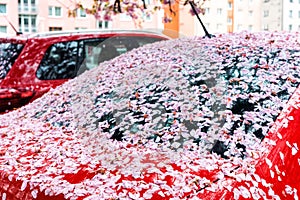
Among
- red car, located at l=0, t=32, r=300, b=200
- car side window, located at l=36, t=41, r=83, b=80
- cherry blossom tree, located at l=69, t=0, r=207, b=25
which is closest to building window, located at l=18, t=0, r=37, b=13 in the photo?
cherry blossom tree, located at l=69, t=0, r=207, b=25

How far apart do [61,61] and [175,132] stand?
277 centimetres

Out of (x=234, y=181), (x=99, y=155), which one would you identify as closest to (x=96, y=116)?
(x=99, y=155)

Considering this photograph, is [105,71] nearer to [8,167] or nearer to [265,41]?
[265,41]

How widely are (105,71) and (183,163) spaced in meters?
1.06

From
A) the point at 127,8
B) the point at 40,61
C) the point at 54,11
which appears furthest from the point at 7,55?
the point at 54,11

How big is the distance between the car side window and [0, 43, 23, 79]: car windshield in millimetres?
256

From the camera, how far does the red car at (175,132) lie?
1.22 metres

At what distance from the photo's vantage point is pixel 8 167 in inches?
55.5

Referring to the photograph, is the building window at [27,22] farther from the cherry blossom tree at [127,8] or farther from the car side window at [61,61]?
the car side window at [61,61]

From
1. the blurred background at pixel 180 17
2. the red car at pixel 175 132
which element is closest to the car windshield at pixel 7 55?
the blurred background at pixel 180 17

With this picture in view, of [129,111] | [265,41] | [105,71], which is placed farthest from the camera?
[105,71]

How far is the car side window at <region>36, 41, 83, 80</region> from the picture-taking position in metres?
3.99

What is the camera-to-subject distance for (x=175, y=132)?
1478 millimetres

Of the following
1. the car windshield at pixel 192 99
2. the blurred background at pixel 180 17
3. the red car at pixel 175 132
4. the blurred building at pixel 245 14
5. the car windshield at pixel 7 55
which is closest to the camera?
the red car at pixel 175 132
